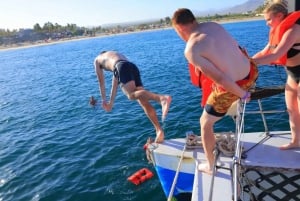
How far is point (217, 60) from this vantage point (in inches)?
170

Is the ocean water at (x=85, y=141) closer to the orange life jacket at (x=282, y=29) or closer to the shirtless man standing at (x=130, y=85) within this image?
the orange life jacket at (x=282, y=29)

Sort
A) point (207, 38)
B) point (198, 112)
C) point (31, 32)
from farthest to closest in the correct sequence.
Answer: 1. point (31, 32)
2. point (198, 112)
3. point (207, 38)

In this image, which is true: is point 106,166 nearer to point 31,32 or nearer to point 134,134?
point 134,134

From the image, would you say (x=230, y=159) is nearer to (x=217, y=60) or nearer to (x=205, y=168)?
(x=205, y=168)

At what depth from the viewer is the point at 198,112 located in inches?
579

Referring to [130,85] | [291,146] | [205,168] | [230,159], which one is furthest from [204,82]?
[130,85]

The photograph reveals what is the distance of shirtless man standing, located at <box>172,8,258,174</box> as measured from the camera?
4.25 m

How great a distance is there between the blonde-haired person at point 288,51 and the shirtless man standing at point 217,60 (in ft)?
1.86

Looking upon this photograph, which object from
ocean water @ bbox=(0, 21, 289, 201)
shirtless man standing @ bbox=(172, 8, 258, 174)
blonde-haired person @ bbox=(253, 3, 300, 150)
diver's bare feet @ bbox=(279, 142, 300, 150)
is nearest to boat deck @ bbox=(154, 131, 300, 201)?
diver's bare feet @ bbox=(279, 142, 300, 150)

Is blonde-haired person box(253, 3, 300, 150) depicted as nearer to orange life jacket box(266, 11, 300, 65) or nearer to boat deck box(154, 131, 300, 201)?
orange life jacket box(266, 11, 300, 65)

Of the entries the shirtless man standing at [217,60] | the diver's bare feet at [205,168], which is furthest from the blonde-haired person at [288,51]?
the diver's bare feet at [205,168]

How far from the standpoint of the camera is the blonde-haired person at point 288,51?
16.4ft

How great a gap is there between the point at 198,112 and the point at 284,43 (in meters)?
9.81

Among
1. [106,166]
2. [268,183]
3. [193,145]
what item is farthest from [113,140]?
[268,183]
